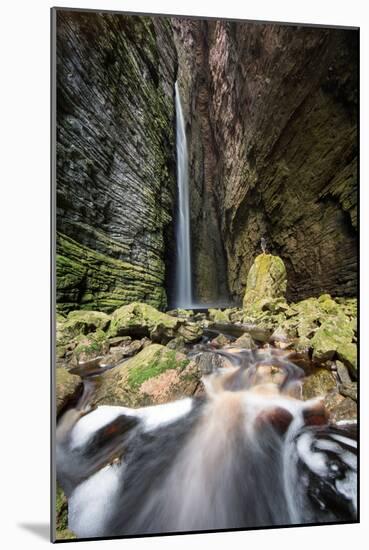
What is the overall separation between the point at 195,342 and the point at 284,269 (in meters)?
1.05

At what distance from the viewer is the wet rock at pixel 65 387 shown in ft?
6.26

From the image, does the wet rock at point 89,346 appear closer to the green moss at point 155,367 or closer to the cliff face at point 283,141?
the green moss at point 155,367

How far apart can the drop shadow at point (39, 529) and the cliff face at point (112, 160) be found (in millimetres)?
1632

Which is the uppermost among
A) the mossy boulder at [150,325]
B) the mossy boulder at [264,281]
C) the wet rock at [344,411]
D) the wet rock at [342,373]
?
the mossy boulder at [264,281]

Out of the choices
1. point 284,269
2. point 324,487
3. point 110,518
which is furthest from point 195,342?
point 324,487

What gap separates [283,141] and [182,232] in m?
1.26

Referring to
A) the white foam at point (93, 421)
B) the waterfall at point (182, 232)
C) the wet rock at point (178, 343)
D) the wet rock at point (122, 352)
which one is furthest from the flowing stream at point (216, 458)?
the waterfall at point (182, 232)

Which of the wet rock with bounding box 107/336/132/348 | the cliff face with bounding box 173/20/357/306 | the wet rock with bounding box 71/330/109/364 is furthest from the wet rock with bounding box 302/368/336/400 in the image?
the wet rock with bounding box 71/330/109/364

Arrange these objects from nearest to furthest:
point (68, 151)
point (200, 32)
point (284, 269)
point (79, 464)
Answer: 1. point (79, 464)
2. point (68, 151)
3. point (200, 32)
4. point (284, 269)

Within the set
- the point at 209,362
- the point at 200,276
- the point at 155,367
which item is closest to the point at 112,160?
the point at 200,276

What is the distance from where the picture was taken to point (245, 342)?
223 centimetres

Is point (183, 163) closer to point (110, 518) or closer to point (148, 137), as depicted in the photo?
point (148, 137)

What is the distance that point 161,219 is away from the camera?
2502mm

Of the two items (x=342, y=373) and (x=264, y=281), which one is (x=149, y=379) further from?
(x=342, y=373)
